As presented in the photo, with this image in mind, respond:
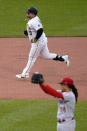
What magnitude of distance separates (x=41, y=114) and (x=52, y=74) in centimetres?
350

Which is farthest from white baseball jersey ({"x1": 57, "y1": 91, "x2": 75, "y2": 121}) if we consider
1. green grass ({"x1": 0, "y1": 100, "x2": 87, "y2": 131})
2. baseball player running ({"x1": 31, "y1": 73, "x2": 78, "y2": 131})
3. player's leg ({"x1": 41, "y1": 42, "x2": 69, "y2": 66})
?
player's leg ({"x1": 41, "y1": 42, "x2": 69, "y2": 66})

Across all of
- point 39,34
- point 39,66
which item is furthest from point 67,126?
point 39,66

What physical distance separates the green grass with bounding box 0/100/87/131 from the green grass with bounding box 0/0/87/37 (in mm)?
7208

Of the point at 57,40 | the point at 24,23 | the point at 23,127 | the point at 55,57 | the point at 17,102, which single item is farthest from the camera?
the point at 24,23

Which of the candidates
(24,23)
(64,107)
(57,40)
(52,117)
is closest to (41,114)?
(52,117)

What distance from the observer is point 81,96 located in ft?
46.0

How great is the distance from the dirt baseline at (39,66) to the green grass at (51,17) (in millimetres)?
1085

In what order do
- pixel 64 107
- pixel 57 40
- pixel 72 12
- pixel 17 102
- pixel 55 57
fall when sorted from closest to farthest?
pixel 64 107 → pixel 17 102 → pixel 55 57 → pixel 57 40 → pixel 72 12

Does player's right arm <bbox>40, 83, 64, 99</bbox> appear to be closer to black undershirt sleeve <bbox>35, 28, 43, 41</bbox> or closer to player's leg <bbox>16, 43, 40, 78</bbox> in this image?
black undershirt sleeve <bbox>35, 28, 43, 41</bbox>

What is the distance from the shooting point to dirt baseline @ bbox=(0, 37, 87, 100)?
46.9 ft

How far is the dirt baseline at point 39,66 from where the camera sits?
1429 cm

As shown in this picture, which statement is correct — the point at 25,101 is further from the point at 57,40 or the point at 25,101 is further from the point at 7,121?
the point at 57,40

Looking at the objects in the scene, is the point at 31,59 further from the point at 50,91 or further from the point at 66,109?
the point at 50,91

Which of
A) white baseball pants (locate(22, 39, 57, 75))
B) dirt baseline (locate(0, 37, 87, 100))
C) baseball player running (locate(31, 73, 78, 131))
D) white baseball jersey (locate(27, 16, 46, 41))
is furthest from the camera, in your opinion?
white baseball pants (locate(22, 39, 57, 75))
